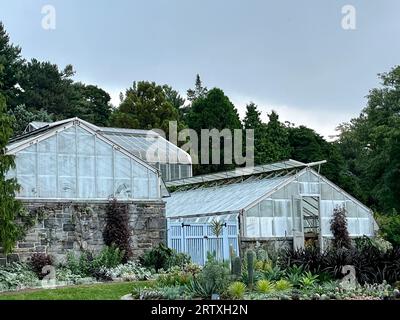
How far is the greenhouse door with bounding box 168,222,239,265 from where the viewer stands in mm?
26000

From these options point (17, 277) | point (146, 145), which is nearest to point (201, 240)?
point (17, 277)

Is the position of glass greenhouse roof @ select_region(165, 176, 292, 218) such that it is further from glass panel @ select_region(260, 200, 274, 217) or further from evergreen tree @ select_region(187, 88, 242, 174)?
evergreen tree @ select_region(187, 88, 242, 174)

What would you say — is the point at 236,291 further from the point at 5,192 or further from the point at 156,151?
the point at 156,151

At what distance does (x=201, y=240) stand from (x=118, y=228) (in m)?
3.71

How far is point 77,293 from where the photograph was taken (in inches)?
653

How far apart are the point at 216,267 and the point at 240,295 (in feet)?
2.51

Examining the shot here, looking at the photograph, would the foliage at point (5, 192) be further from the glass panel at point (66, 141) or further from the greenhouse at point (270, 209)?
the greenhouse at point (270, 209)

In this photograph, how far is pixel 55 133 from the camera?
2439 centimetres

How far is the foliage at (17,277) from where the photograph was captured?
61.4 ft

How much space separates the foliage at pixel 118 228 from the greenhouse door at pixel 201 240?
2982 millimetres

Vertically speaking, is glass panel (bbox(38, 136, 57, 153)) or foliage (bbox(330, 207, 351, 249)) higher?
glass panel (bbox(38, 136, 57, 153))

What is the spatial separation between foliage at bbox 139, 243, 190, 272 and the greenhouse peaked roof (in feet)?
13.6

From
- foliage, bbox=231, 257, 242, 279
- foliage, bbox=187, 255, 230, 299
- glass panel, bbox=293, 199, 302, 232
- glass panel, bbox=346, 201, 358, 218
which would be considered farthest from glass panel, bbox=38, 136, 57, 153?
glass panel, bbox=346, 201, 358, 218

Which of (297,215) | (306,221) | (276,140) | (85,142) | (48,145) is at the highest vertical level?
(276,140)
